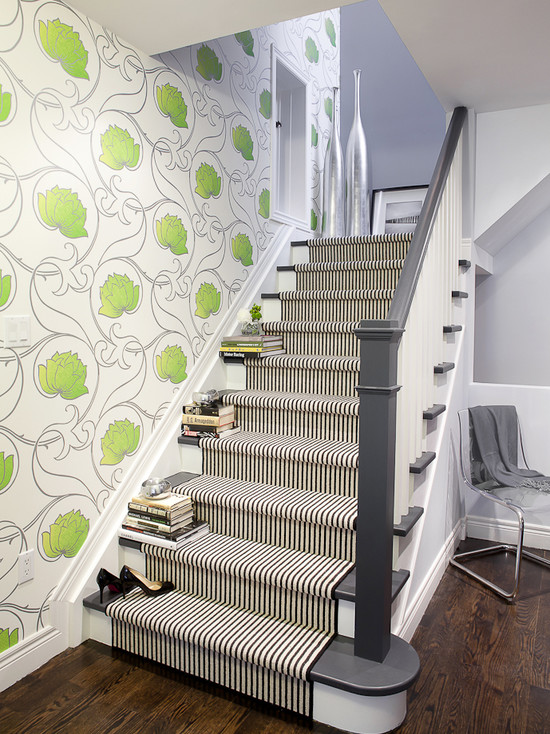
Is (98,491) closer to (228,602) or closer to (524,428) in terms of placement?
(228,602)

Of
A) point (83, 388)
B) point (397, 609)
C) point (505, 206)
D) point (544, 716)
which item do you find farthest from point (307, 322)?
point (544, 716)

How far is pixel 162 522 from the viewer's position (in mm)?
2100

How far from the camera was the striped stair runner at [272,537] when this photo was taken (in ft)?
5.74

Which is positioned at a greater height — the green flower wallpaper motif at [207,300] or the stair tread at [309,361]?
the green flower wallpaper motif at [207,300]

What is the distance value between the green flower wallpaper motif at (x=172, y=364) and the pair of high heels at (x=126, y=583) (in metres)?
0.81

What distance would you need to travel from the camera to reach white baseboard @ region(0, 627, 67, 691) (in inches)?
68.9

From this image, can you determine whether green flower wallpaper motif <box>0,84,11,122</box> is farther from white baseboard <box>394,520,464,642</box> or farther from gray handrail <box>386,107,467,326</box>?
white baseboard <box>394,520,464,642</box>

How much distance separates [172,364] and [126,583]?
919mm

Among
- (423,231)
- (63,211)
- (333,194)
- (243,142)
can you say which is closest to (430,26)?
(423,231)

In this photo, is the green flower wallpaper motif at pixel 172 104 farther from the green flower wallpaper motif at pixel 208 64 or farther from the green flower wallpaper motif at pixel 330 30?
the green flower wallpaper motif at pixel 330 30

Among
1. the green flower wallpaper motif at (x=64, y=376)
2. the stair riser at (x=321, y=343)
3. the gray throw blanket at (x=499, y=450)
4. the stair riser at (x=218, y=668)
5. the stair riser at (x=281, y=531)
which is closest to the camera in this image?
the stair riser at (x=218, y=668)

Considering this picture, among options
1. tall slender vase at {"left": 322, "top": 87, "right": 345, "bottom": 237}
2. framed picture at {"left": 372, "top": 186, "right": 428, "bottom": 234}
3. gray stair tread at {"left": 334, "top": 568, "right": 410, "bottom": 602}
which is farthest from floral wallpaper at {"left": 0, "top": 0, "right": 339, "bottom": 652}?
framed picture at {"left": 372, "top": 186, "right": 428, "bottom": 234}

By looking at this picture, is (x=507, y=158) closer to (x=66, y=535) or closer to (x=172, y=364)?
(x=172, y=364)

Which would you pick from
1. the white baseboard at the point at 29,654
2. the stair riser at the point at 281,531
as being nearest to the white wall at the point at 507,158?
the stair riser at the point at 281,531
